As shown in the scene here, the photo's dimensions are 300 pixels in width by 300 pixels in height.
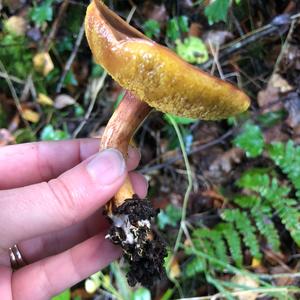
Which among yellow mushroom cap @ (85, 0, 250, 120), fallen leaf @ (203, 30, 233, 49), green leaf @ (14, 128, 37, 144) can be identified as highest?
yellow mushroom cap @ (85, 0, 250, 120)

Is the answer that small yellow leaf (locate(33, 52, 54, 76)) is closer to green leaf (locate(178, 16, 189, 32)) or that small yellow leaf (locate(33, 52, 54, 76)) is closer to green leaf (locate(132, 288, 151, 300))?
green leaf (locate(178, 16, 189, 32))

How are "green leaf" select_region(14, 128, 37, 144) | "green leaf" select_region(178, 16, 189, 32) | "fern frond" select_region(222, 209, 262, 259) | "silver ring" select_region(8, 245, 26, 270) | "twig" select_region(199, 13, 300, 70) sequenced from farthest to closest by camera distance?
"green leaf" select_region(14, 128, 37, 144) < "green leaf" select_region(178, 16, 189, 32) < "twig" select_region(199, 13, 300, 70) < "fern frond" select_region(222, 209, 262, 259) < "silver ring" select_region(8, 245, 26, 270)

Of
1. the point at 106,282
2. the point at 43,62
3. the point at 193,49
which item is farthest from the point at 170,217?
the point at 43,62

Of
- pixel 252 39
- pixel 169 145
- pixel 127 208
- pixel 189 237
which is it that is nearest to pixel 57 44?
pixel 169 145

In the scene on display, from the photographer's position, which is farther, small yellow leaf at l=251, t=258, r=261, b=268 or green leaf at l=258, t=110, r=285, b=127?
green leaf at l=258, t=110, r=285, b=127

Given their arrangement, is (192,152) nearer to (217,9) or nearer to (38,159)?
(217,9)

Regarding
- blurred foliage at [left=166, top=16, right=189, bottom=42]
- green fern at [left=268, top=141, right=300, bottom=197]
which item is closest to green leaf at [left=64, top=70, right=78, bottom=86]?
blurred foliage at [left=166, top=16, right=189, bottom=42]
